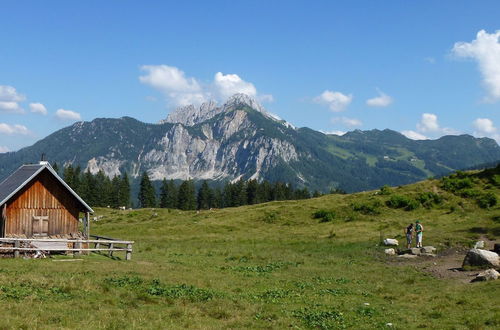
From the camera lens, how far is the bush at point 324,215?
62.3m

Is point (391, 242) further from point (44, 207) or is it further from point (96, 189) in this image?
point (96, 189)

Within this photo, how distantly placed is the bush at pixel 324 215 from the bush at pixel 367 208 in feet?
12.8

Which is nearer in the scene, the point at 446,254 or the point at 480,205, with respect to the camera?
the point at 446,254

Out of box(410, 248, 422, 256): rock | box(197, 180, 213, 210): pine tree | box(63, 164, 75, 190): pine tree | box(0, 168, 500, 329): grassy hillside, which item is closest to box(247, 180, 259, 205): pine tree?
box(197, 180, 213, 210): pine tree

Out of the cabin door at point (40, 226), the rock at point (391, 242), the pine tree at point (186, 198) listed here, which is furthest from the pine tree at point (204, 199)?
the cabin door at point (40, 226)

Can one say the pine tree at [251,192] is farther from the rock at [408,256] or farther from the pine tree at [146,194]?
the rock at [408,256]

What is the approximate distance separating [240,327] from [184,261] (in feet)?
65.1

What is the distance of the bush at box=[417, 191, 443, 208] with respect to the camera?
63487mm

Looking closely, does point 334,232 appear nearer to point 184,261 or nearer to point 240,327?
point 184,261

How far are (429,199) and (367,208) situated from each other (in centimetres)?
894

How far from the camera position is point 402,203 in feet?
212

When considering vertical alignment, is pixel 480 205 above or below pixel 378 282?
above

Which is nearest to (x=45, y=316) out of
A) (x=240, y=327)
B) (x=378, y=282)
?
(x=240, y=327)

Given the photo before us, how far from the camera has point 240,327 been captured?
16.7 meters
